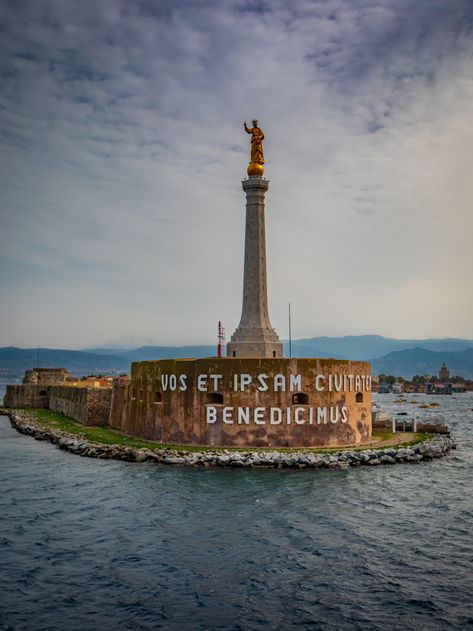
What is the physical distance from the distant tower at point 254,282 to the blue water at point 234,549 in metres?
8.80

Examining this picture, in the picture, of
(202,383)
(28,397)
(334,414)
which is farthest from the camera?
(28,397)

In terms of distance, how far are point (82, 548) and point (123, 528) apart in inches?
74.6

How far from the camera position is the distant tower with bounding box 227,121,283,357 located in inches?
1265

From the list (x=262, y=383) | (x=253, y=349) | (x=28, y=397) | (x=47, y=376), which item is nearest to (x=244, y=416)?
(x=262, y=383)

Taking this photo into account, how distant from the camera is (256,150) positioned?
33.7 meters

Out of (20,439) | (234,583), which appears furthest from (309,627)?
(20,439)

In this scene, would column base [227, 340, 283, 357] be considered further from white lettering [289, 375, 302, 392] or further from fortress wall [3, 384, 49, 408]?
fortress wall [3, 384, 49, 408]

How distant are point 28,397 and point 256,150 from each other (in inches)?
1582

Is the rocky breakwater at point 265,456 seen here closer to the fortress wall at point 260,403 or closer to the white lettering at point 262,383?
the fortress wall at point 260,403

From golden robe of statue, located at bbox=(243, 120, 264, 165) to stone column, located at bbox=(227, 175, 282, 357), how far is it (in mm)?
1129

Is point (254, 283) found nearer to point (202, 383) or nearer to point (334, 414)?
point (202, 383)

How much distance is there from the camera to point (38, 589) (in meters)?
13.5

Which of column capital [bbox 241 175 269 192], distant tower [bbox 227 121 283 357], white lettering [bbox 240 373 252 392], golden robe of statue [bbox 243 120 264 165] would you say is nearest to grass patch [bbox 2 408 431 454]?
white lettering [bbox 240 373 252 392]

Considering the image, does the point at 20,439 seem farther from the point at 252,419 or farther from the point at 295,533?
the point at 295,533
